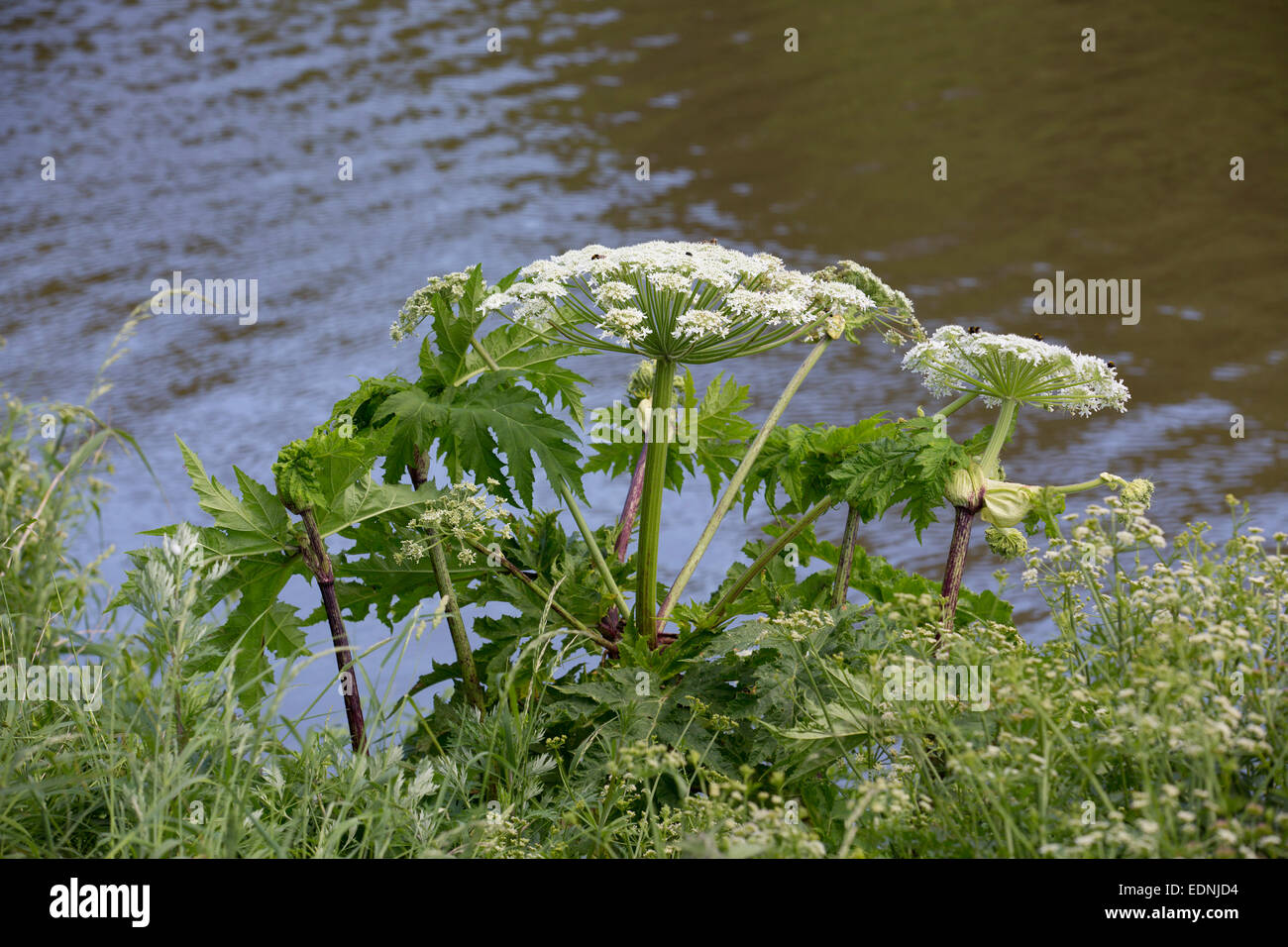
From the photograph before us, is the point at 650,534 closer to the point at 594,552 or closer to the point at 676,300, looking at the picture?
the point at 594,552

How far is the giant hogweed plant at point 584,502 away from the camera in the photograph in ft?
4.23

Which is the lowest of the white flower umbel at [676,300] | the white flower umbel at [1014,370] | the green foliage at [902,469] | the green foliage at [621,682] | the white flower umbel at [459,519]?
the green foliage at [621,682]

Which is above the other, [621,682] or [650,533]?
[650,533]

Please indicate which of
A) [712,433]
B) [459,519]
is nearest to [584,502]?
[459,519]

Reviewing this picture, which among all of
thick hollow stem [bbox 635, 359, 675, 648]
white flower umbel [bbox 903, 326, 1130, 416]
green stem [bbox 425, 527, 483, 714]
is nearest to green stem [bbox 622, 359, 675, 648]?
thick hollow stem [bbox 635, 359, 675, 648]

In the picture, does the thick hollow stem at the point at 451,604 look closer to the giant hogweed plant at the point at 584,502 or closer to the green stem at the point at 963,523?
the giant hogweed plant at the point at 584,502

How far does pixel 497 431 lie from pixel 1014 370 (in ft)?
2.05

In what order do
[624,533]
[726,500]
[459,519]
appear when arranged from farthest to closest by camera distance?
[624,533] < [726,500] < [459,519]

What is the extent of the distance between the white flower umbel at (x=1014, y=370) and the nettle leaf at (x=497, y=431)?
1.47ft

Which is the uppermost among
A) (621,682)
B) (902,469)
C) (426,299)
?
(426,299)

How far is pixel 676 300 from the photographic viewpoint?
4.40ft

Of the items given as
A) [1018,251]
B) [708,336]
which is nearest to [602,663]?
[708,336]

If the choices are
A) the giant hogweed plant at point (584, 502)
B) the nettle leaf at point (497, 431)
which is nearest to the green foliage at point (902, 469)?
the giant hogweed plant at point (584, 502)

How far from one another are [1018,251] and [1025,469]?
104 cm
